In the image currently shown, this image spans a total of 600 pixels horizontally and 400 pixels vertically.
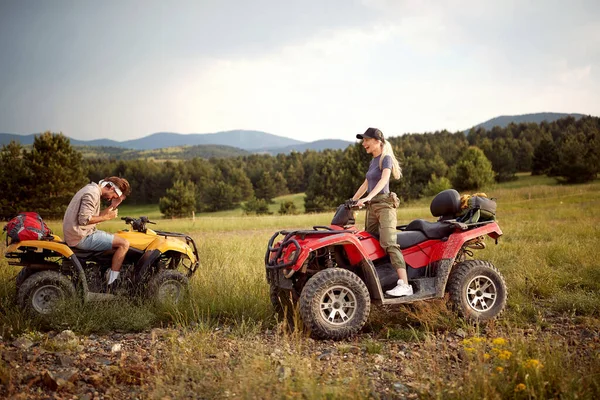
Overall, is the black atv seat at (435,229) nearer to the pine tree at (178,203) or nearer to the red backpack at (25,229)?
the red backpack at (25,229)

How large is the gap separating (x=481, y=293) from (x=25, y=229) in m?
6.83

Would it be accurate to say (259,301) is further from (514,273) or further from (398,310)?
(514,273)

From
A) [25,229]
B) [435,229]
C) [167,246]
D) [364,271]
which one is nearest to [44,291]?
[25,229]

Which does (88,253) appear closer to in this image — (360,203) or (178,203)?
(360,203)

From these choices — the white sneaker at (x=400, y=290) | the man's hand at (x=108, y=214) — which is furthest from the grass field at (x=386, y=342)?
the man's hand at (x=108, y=214)

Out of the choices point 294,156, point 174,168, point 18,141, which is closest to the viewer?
point 18,141

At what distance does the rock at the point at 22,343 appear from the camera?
530 cm

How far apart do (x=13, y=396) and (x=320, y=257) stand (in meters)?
3.84

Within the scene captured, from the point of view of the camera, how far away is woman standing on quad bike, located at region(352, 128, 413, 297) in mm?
6074

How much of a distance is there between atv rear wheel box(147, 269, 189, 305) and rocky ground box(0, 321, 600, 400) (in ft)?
3.57

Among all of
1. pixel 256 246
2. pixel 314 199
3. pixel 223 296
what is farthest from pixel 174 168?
pixel 223 296

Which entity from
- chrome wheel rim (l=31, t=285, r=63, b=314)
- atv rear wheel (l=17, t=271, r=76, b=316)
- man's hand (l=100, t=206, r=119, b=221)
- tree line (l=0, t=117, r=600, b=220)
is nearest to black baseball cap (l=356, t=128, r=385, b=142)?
man's hand (l=100, t=206, r=119, b=221)

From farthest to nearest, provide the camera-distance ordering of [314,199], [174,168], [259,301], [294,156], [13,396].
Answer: [294,156], [174,168], [314,199], [259,301], [13,396]

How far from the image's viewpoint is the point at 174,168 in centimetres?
10306
